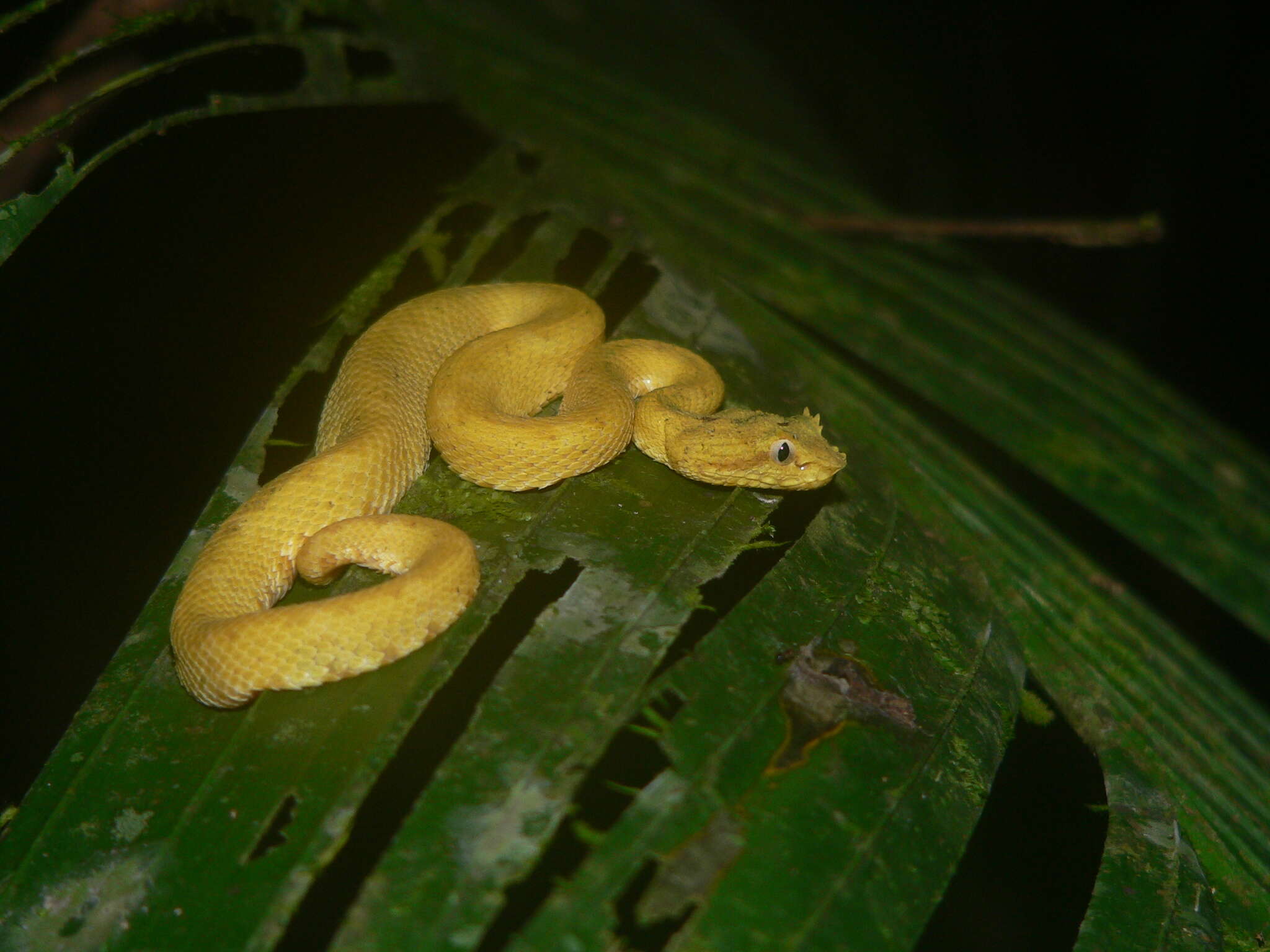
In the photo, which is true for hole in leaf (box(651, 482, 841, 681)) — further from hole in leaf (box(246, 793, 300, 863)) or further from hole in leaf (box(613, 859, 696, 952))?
hole in leaf (box(246, 793, 300, 863))

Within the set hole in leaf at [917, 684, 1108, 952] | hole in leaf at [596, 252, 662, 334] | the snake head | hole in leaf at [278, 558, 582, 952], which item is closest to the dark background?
hole in leaf at [917, 684, 1108, 952]

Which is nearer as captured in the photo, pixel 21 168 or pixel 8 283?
pixel 21 168

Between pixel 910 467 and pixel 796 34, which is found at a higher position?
pixel 796 34

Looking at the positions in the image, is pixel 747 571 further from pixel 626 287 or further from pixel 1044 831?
pixel 626 287

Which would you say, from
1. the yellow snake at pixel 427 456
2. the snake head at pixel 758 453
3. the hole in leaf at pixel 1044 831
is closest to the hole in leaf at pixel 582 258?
the yellow snake at pixel 427 456

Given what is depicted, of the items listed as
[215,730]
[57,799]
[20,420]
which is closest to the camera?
[57,799]

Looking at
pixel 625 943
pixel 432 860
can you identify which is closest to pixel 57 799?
pixel 432 860

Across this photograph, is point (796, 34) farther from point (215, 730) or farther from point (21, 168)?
point (215, 730)
